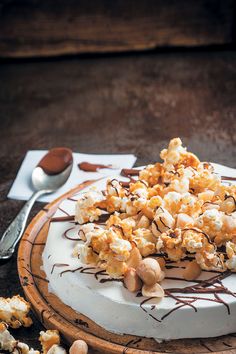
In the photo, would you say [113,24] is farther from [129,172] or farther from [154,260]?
[154,260]

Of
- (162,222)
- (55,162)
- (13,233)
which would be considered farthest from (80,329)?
(55,162)

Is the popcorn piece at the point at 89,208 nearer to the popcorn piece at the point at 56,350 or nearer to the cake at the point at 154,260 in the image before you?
the cake at the point at 154,260

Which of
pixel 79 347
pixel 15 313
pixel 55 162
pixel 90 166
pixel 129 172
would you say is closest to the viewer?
pixel 79 347

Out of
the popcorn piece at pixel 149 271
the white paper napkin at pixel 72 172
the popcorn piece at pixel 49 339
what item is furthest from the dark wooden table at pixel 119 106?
the popcorn piece at pixel 149 271

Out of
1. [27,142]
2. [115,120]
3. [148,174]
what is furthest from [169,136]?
[148,174]

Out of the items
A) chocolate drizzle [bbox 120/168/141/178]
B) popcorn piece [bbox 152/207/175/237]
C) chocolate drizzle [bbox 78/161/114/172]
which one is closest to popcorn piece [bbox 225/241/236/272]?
popcorn piece [bbox 152/207/175/237]

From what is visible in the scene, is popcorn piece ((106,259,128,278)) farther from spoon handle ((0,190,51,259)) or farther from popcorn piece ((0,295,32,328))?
spoon handle ((0,190,51,259))
